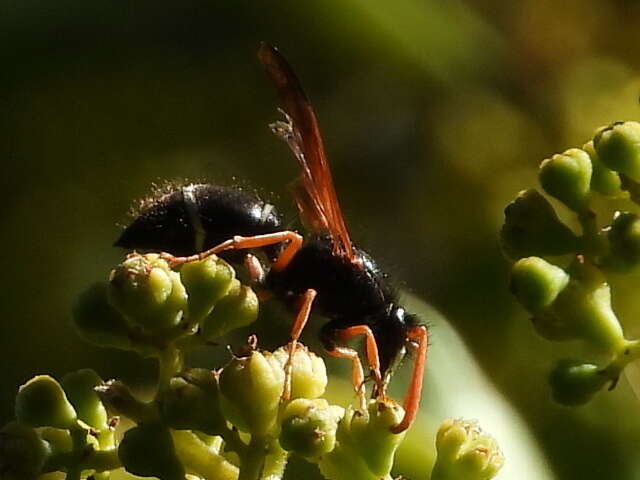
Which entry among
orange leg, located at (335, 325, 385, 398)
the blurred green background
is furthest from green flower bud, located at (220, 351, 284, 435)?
the blurred green background

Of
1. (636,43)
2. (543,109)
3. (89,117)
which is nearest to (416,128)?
(543,109)

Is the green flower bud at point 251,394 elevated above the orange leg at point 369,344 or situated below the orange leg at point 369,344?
below

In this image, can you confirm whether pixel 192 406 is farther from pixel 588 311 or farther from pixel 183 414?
pixel 588 311

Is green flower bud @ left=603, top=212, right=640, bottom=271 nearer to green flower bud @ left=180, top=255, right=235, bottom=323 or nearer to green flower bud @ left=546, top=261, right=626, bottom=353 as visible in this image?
green flower bud @ left=546, top=261, right=626, bottom=353

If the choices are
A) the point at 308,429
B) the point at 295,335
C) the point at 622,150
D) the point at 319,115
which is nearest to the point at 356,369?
the point at 295,335

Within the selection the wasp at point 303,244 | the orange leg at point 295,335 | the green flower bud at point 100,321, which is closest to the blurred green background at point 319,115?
the wasp at point 303,244

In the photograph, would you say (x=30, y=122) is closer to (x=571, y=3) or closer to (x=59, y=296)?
(x=59, y=296)

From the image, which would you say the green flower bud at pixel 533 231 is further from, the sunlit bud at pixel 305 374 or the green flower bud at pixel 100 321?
the green flower bud at pixel 100 321
